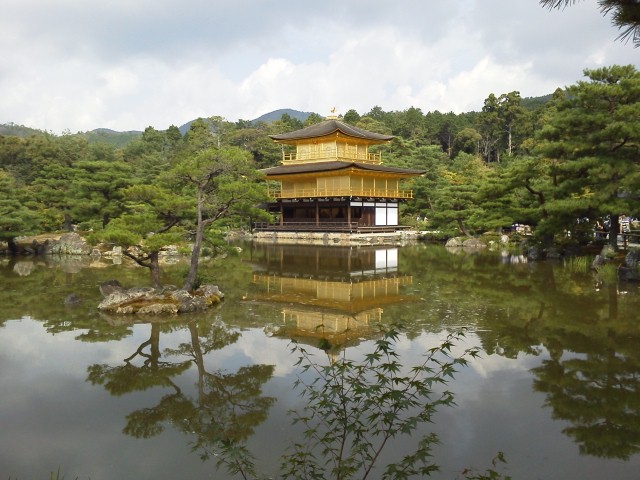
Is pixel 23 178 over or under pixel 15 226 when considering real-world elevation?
over

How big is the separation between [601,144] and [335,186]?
57.1 feet

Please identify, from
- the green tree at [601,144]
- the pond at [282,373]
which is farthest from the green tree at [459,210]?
the pond at [282,373]

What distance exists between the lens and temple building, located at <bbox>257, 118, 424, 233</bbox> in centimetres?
3231

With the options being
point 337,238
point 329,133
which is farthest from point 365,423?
point 329,133

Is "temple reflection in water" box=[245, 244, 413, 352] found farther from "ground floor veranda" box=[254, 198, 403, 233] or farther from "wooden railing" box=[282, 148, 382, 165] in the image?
"wooden railing" box=[282, 148, 382, 165]

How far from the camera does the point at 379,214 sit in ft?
112

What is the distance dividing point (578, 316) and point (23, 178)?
44.8m

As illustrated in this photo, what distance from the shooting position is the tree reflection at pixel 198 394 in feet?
17.4

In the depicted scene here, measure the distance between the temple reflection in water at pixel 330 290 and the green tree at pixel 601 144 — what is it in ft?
24.7

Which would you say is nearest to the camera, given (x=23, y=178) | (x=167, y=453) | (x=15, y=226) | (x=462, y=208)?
(x=167, y=453)

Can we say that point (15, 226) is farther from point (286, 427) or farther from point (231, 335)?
point (286, 427)

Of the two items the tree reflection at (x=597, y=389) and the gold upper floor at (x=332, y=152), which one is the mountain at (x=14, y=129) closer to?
the gold upper floor at (x=332, y=152)

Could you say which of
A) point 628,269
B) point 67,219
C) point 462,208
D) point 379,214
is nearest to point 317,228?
point 379,214

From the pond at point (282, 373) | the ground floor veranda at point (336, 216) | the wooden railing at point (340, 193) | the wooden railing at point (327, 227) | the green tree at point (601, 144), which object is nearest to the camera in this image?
the pond at point (282, 373)
